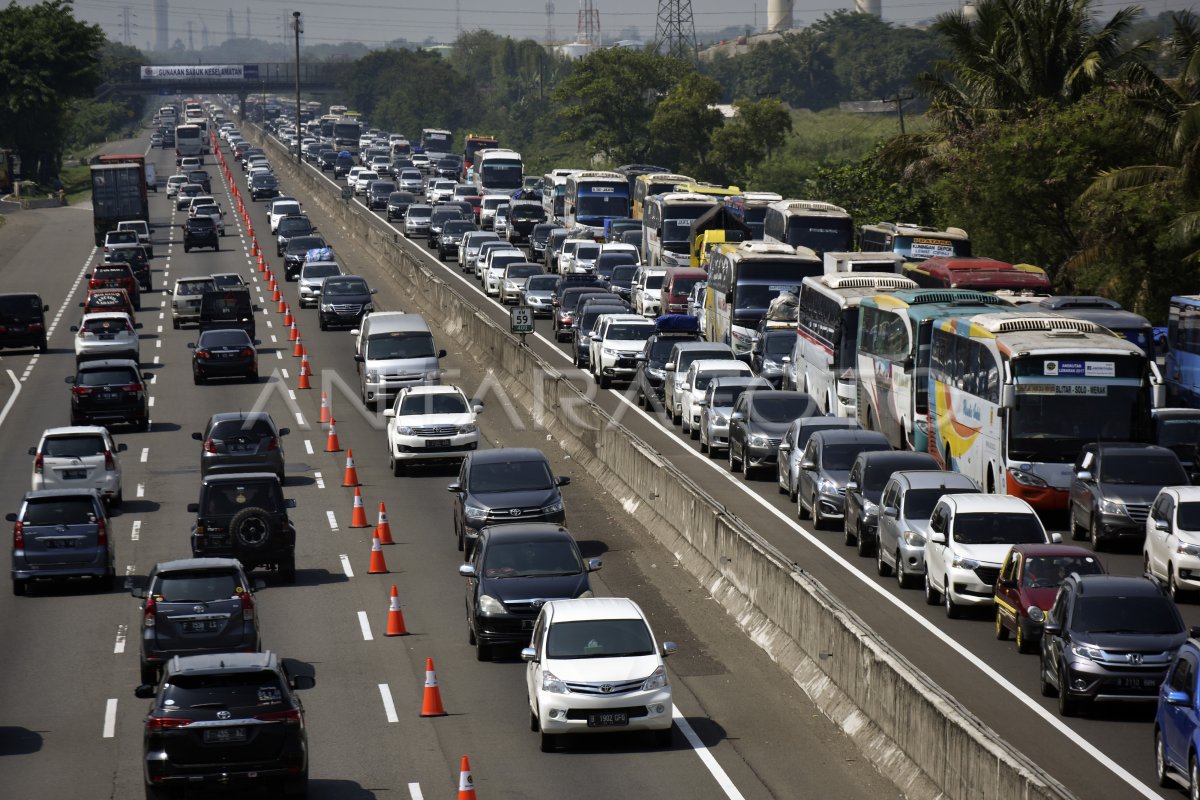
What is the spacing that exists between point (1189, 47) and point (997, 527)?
103 feet

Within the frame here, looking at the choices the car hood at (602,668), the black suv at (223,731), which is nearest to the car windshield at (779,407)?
the car hood at (602,668)

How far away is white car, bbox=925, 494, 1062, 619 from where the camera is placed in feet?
81.4

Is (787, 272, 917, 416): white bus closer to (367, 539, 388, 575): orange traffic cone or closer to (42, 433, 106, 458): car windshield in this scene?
(367, 539, 388, 575): orange traffic cone

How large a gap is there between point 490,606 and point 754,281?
86.7ft

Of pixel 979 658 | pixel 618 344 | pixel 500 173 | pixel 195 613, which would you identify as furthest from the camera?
pixel 500 173

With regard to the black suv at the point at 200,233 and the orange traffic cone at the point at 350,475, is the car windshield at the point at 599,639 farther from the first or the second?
the black suv at the point at 200,233

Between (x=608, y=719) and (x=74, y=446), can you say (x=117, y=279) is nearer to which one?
(x=74, y=446)

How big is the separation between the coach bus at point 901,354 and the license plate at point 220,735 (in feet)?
68.9

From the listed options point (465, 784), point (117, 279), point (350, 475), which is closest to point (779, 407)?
point (350, 475)

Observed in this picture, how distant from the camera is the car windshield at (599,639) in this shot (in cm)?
1938

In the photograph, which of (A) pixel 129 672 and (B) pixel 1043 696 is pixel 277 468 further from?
(B) pixel 1043 696

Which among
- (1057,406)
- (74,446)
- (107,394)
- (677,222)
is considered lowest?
(107,394)

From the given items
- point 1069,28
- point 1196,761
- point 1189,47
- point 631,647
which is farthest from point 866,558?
point 1069,28

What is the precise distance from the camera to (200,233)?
86.1 m
